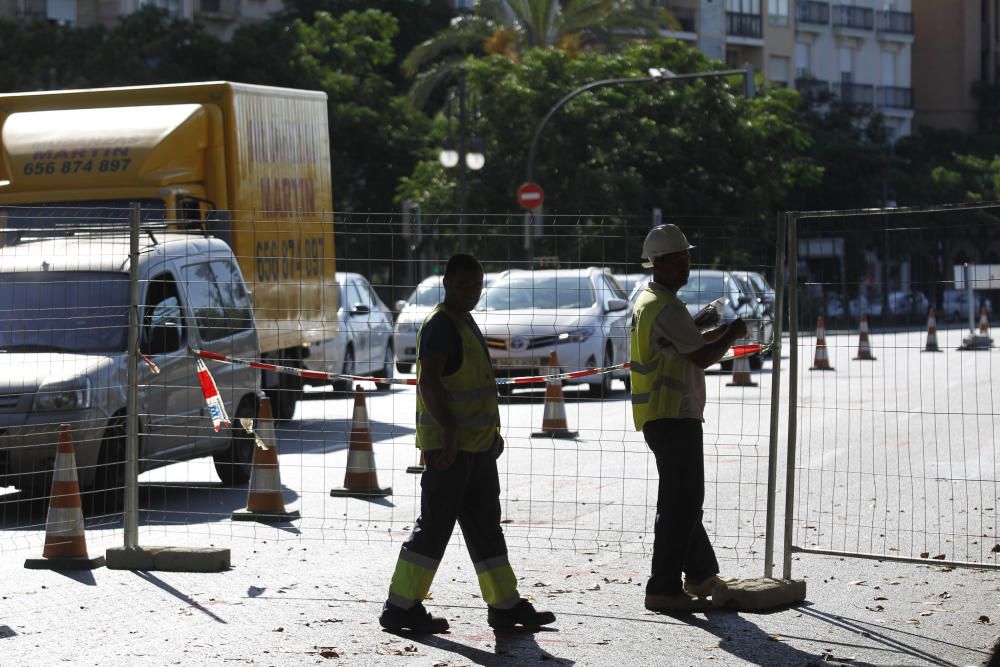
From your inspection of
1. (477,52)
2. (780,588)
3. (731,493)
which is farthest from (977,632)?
(477,52)

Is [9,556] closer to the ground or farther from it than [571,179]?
closer to the ground

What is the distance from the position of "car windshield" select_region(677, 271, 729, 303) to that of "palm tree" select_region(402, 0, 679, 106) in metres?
23.3

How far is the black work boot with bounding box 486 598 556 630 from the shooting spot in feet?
23.2

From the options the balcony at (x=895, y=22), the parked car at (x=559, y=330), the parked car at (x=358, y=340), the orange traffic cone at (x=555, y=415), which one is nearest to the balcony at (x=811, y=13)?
the balcony at (x=895, y=22)

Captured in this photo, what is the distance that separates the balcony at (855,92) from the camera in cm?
7888

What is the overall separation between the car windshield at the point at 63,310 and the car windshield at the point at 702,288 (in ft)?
37.4

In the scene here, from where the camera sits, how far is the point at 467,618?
746cm

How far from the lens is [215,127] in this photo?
16.6m

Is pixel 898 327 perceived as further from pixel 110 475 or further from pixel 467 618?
pixel 110 475

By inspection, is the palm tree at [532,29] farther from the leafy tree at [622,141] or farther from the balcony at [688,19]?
the balcony at [688,19]

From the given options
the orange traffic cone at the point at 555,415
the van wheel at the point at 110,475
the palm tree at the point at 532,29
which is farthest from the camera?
the palm tree at the point at 532,29

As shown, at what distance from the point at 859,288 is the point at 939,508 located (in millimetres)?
2425

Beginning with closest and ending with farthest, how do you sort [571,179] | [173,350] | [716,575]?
[716,575]
[173,350]
[571,179]

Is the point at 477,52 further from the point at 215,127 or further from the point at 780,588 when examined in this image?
the point at 780,588
